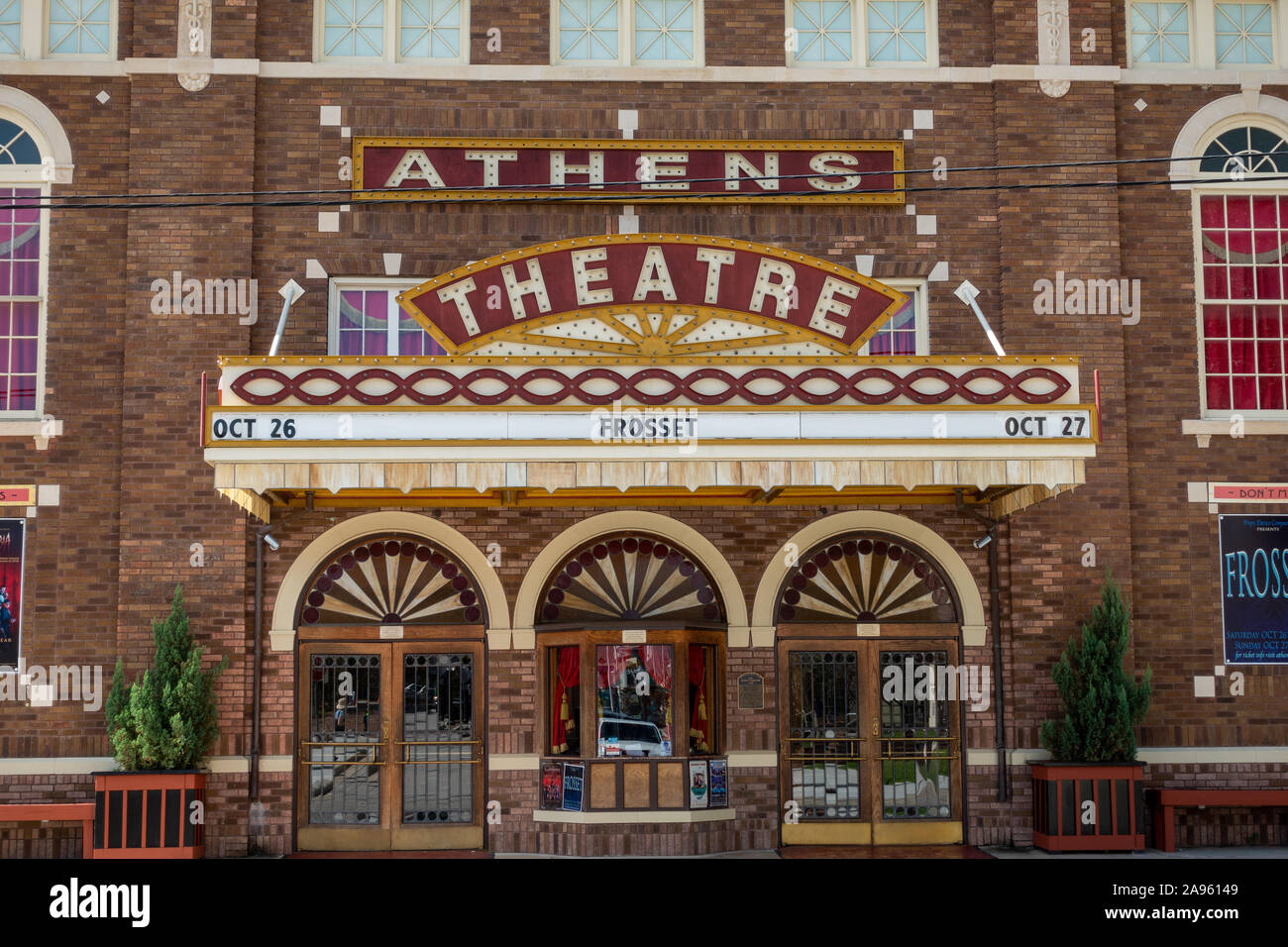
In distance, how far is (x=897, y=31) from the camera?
1653 centimetres

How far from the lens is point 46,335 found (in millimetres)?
15492

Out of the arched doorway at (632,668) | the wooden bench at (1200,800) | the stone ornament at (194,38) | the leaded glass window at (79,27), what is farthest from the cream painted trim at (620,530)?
the leaded glass window at (79,27)

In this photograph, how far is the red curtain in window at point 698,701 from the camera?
→ 1499 centimetres

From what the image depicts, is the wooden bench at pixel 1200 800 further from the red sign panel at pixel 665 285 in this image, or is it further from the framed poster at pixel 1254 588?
the red sign panel at pixel 665 285

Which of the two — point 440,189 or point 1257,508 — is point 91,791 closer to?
point 440,189

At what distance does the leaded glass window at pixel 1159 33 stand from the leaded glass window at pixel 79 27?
12.6m

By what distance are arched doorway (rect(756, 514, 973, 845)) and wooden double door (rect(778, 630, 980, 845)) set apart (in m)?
0.01

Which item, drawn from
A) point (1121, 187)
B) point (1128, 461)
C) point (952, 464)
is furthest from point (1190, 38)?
point (952, 464)

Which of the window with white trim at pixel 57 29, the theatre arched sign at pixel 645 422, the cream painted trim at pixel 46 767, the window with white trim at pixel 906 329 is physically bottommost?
the cream painted trim at pixel 46 767

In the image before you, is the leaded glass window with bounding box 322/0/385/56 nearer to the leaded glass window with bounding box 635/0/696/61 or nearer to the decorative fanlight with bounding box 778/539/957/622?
the leaded glass window with bounding box 635/0/696/61

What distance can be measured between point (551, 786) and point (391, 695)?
2096 mm

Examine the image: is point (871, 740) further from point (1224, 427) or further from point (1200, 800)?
point (1224, 427)

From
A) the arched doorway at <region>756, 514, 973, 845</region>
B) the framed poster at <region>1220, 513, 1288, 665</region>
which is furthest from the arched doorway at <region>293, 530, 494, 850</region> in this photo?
the framed poster at <region>1220, 513, 1288, 665</region>

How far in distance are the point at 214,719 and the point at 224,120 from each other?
6952 millimetres
